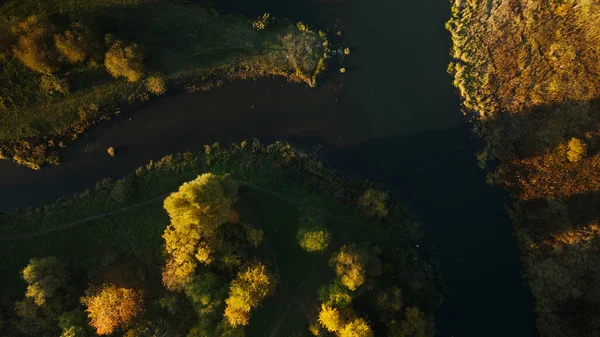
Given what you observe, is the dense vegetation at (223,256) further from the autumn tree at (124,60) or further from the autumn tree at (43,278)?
the autumn tree at (124,60)

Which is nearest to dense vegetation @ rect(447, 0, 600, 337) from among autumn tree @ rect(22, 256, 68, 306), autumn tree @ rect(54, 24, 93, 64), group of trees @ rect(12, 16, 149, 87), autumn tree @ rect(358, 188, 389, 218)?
autumn tree @ rect(358, 188, 389, 218)

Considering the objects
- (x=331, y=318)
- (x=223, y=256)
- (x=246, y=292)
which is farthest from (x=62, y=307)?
(x=331, y=318)

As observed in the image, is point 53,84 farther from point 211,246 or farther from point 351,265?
point 351,265

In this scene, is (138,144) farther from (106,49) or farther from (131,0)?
(131,0)

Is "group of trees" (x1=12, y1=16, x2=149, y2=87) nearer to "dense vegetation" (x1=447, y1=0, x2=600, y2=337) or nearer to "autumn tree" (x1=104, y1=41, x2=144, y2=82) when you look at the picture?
"autumn tree" (x1=104, y1=41, x2=144, y2=82)

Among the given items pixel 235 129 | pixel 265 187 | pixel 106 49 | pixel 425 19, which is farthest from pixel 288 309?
pixel 425 19
